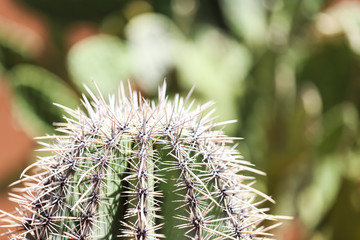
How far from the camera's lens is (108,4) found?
8.39 feet

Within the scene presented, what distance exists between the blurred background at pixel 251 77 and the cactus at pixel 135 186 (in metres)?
1.20

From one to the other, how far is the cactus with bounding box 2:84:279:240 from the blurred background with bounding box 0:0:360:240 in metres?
1.20

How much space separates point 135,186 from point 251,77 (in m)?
1.73

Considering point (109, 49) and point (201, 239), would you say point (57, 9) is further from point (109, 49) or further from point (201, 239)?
point (201, 239)

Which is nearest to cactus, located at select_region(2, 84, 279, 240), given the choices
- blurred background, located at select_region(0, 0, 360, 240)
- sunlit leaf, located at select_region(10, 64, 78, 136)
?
blurred background, located at select_region(0, 0, 360, 240)

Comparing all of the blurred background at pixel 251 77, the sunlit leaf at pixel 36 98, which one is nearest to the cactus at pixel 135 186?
the blurred background at pixel 251 77

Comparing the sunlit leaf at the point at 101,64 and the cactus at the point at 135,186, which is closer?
the cactus at the point at 135,186

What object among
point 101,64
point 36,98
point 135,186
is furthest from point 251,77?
point 135,186

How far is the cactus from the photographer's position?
2.33 feet

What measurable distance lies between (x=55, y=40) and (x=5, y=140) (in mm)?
624

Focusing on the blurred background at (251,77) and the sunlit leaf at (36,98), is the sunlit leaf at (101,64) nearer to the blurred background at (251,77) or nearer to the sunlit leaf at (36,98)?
the blurred background at (251,77)

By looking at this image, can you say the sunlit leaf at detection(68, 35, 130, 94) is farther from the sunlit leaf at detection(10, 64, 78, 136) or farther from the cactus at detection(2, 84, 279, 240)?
the cactus at detection(2, 84, 279, 240)

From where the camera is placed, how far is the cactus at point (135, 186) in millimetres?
709

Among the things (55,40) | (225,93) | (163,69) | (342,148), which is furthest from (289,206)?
(55,40)
